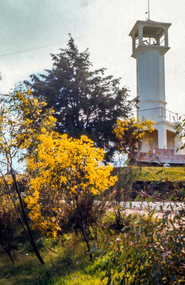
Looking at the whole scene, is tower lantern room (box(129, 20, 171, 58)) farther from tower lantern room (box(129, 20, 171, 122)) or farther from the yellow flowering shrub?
the yellow flowering shrub

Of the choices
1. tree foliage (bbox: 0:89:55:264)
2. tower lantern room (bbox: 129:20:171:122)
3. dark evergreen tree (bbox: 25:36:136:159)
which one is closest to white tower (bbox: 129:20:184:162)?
tower lantern room (bbox: 129:20:171:122)

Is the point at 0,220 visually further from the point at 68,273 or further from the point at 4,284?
the point at 68,273

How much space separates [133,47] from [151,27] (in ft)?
7.05

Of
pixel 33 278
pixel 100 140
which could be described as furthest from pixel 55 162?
pixel 100 140

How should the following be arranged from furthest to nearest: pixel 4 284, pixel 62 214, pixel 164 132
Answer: pixel 164 132, pixel 62 214, pixel 4 284

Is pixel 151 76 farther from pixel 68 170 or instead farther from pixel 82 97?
pixel 68 170

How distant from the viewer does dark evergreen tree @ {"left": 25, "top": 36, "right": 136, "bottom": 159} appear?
14.6 meters

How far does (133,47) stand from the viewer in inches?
841

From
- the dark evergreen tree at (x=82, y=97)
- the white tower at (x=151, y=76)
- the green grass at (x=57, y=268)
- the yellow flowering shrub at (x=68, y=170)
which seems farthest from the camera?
the white tower at (x=151, y=76)

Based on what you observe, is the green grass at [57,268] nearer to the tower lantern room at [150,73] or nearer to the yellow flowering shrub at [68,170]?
the yellow flowering shrub at [68,170]

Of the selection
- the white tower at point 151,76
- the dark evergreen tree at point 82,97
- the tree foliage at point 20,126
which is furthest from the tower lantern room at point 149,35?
the tree foliage at point 20,126

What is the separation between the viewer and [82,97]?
14.7m

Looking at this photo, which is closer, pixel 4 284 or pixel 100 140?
pixel 4 284

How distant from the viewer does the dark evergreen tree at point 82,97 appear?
1461 centimetres
